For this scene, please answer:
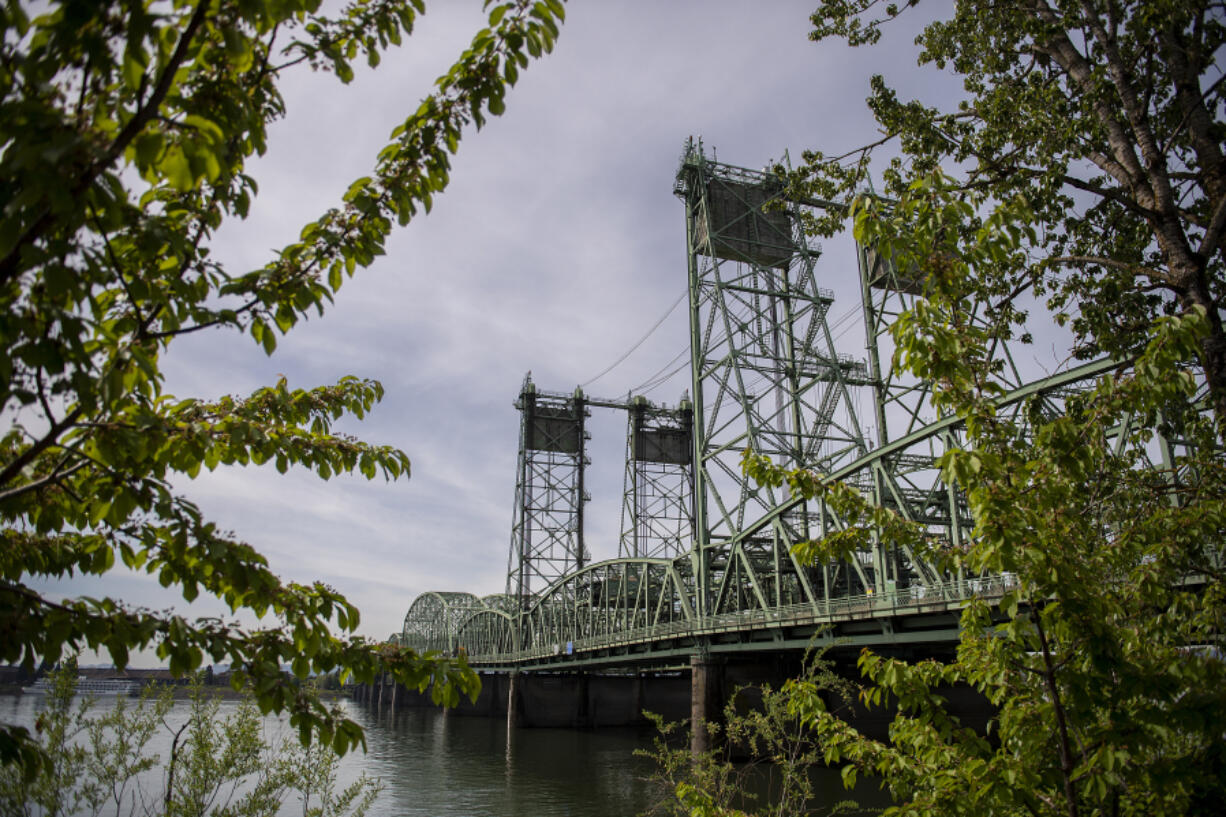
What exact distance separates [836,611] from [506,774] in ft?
58.8

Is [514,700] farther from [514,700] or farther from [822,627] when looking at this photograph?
[822,627]

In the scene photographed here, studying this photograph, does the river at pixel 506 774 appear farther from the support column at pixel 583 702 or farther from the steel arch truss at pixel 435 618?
the steel arch truss at pixel 435 618

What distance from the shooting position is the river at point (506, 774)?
24359 millimetres

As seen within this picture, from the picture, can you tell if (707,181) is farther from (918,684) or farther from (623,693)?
(623,693)

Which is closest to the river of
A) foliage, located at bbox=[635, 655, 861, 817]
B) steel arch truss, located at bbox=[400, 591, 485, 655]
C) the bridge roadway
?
foliage, located at bbox=[635, 655, 861, 817]

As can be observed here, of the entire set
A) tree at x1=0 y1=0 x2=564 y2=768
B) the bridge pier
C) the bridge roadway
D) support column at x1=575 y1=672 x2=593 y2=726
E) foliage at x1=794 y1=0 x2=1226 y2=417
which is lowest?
support column at x1=575 y1=672 x2=593 y2=726

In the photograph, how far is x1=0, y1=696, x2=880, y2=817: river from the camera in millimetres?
24359

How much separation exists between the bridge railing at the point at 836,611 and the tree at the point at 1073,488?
21.2 feet

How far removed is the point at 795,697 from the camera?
5312 mm

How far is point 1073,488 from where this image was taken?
502 cm

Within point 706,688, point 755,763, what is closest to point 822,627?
point 755,763

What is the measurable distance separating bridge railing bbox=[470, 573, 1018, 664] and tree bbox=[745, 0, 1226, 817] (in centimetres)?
646

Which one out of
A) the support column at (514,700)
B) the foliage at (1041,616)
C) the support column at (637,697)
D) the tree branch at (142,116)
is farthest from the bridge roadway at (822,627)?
the support column at (637,697)

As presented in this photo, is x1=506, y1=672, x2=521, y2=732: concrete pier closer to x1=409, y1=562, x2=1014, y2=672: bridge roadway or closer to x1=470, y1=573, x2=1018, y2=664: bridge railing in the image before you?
x1=409, y1=562, x2=1014, y2=672: bridge roadway
